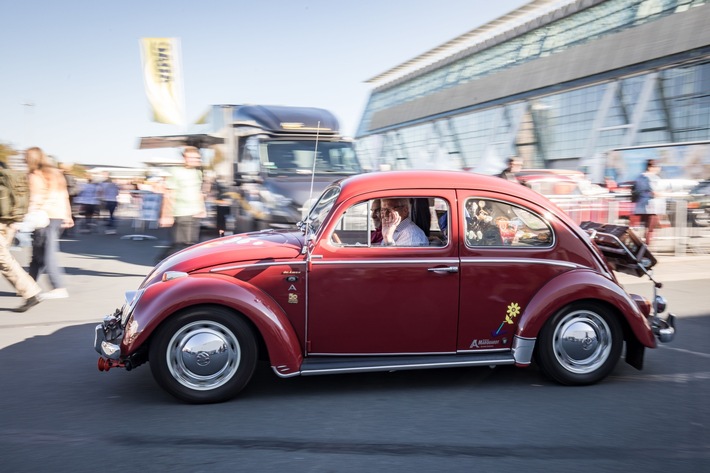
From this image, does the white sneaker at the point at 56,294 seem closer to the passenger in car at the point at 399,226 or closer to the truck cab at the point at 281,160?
the truck cab at the point at 281,160

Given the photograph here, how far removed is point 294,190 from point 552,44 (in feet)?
96.0

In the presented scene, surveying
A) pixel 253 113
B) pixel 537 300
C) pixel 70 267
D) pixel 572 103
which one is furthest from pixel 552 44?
pixel 537 300

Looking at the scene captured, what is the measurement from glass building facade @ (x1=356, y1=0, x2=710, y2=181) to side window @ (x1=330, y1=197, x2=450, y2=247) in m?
8.02

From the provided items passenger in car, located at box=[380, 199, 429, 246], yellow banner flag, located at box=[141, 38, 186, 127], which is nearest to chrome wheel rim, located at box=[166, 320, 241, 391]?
passenger in car, located at box=[380, 199, 429, 246]

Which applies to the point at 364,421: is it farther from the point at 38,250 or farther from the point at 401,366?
the point at 38,250

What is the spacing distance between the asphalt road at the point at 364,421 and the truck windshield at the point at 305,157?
6.11m

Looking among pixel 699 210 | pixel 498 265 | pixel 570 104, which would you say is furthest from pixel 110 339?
pixel 570 104

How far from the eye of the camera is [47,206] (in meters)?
8.59

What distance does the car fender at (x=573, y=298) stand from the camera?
15.7ft

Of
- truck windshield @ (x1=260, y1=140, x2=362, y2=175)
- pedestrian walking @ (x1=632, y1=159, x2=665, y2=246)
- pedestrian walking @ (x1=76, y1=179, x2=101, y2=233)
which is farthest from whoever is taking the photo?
pedestrian walking @ (x1=76, y1=179, x2=101, y2=233)

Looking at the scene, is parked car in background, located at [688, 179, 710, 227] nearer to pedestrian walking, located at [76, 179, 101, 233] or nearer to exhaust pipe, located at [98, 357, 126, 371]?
exhaust pipe, located at [98, 357, 126, 371]

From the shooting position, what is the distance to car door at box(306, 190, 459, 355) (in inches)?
183

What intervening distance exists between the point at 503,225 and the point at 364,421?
5.99ft

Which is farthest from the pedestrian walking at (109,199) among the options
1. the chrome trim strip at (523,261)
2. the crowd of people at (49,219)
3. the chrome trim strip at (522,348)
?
the chrome trim strip at (522,348)
